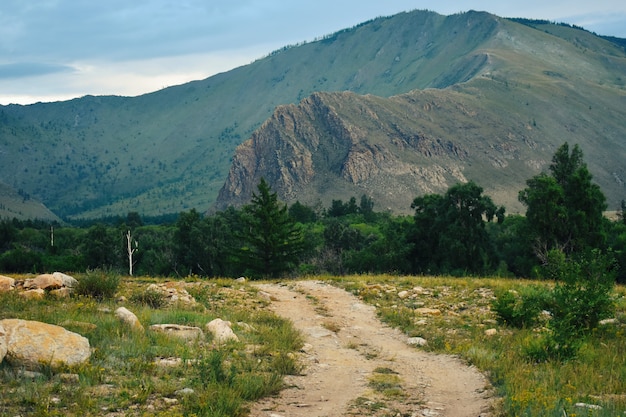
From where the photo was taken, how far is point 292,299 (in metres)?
17.9

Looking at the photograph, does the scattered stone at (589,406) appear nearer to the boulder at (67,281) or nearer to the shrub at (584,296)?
the shrub at (584,296)

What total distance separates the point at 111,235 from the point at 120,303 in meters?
64.0

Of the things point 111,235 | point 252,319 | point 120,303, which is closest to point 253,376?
point 252,319

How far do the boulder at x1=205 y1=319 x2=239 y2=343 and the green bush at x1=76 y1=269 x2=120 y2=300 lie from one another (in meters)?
4.91

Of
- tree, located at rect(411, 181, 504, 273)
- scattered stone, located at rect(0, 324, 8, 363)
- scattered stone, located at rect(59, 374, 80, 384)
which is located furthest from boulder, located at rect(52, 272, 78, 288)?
tree, located at rect(411, 181, 504, 273)

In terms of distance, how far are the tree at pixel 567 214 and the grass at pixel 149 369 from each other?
31132 millimetres

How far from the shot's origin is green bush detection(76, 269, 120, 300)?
15.1 metres

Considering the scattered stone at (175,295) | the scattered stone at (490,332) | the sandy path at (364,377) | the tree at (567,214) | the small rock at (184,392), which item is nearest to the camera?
the small rock at (184,392)

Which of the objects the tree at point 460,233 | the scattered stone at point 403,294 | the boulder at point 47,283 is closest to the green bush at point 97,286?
the boulder at point 47,283

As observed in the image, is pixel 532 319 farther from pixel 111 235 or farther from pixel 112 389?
pixel 111 235

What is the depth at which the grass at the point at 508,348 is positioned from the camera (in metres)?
7.41

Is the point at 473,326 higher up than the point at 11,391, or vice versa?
the point at 11,391

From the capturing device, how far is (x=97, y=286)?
15.2 metres

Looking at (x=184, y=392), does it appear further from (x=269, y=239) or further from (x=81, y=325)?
(x=269, y=239)
